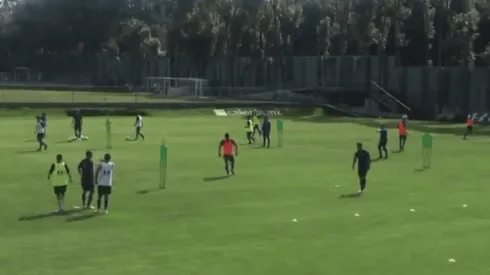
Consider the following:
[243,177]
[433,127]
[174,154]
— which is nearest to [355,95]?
[433,127]

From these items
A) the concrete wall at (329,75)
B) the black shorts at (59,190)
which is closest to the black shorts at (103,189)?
the black shorts at (59,190)

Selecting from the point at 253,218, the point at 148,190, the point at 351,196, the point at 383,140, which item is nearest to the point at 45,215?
the point at 148,190

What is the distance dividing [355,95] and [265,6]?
28.6m

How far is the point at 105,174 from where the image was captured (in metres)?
23.4

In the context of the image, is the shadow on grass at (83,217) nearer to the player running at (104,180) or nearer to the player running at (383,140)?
the player running at (104,180)

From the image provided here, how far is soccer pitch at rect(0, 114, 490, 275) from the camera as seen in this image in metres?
17.4

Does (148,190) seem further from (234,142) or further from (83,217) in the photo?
(234,142)

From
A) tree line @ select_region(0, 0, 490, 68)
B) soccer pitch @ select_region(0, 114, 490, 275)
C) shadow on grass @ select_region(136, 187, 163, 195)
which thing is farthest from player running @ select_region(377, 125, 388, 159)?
tree line @ select_region(0, 0, 490, 68)

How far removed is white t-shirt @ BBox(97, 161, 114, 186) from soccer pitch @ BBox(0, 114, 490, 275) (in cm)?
91

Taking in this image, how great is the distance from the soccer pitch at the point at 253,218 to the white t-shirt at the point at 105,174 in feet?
3.00

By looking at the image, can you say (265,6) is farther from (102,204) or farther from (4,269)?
(4,269)

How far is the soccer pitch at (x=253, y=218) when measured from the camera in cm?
1741

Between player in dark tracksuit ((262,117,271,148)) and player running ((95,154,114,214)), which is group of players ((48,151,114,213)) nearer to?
player running ((95,154,114,214))

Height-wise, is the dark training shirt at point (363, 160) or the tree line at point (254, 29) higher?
the tree line at point (254, 29)
